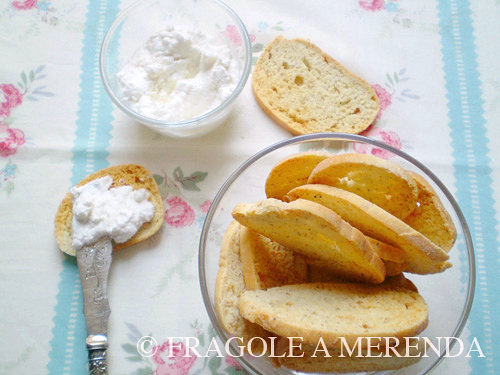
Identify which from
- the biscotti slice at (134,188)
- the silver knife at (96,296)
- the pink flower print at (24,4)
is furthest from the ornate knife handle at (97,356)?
the pink flower print at (24,4)

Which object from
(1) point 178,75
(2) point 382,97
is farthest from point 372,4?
(1) point 178,75

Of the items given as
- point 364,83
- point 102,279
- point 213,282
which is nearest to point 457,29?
point 364,83

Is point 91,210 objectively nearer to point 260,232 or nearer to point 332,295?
point 260,232

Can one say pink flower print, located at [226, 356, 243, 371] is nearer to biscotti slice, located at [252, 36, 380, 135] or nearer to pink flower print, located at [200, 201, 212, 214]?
pink flower print, located at [200, 201, 212, 214]

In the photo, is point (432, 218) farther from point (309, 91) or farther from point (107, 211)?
point (107, 211)

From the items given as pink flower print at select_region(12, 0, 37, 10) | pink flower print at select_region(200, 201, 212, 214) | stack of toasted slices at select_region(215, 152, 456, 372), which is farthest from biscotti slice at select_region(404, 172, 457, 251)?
pink flower print at select_region(12, 0, 37, 10)

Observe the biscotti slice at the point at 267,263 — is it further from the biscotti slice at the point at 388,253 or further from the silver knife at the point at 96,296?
the silver knife at the point at 96,296
